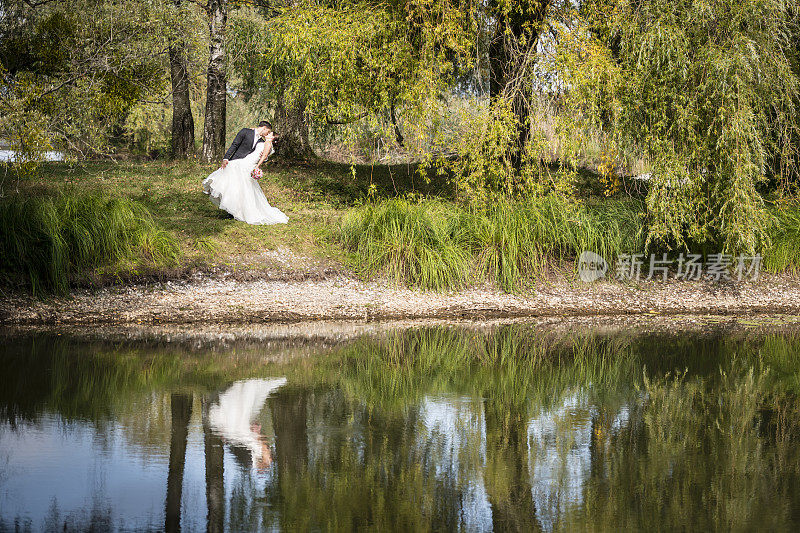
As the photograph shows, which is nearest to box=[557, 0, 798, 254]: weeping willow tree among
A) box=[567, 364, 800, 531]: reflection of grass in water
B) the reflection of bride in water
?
box=[567, 364, 800, 531]: reflection of grass in water

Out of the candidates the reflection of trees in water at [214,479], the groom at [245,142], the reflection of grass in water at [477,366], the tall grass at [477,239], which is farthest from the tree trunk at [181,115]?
the reflection of trees in water at [214,479]

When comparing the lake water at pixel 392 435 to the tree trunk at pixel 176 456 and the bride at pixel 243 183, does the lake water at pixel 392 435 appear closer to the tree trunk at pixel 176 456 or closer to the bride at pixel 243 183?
the tree trunk at pixel 176 456

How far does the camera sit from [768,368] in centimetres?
933

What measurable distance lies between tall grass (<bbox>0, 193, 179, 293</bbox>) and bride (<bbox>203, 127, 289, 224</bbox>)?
1866mm

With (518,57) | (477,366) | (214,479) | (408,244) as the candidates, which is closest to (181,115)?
(518,57)

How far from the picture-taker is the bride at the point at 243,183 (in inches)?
612

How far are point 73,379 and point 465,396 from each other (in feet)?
Result: 12.1

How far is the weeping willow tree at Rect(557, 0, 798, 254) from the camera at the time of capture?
13.4 m

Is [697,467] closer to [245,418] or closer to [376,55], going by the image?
[245,418]

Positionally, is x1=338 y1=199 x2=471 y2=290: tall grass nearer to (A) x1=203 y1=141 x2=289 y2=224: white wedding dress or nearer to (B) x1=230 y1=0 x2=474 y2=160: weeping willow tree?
(B) x1=230 y1=0 x2=474 y2=160: weeping willow tree

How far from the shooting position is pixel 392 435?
6.60m

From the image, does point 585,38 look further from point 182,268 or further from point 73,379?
point 73,379

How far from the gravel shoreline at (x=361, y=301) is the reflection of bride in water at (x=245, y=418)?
13.1ft

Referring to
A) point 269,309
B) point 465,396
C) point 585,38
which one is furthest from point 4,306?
point 585,38
